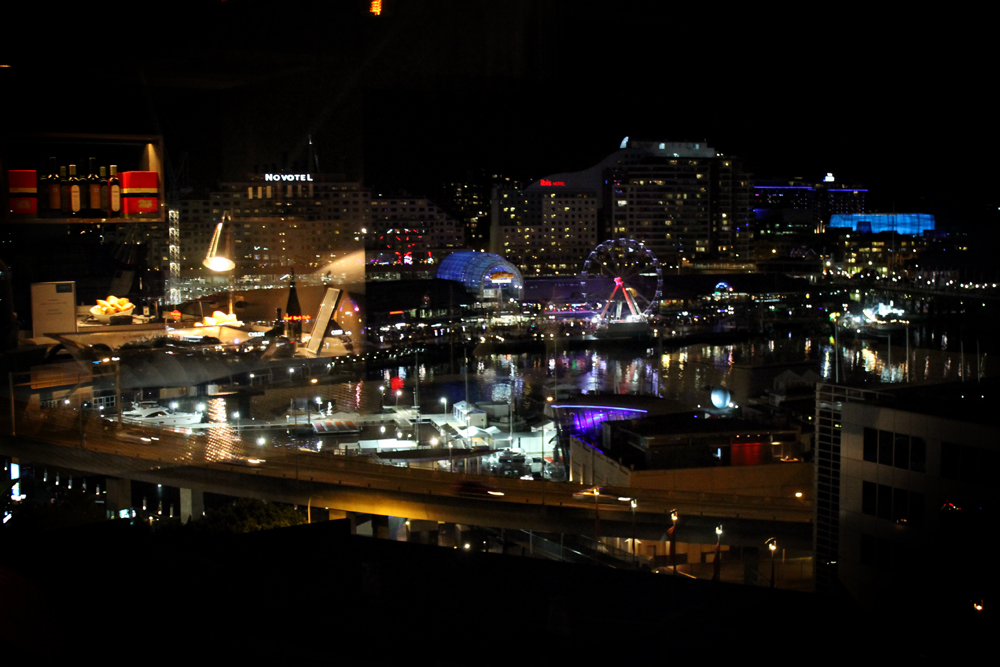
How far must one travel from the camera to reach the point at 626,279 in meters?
16.2

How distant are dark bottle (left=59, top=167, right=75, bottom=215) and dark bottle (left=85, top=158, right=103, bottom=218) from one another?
2.0 inches

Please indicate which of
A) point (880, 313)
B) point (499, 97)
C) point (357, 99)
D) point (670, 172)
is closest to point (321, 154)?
point (357, 99)

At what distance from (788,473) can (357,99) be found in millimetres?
3044

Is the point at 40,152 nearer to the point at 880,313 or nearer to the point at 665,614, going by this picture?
the point at 665,614

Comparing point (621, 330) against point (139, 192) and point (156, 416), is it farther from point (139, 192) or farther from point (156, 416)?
point (139, 192)

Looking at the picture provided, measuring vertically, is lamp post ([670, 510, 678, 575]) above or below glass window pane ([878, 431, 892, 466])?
below

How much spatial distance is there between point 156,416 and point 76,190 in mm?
2916

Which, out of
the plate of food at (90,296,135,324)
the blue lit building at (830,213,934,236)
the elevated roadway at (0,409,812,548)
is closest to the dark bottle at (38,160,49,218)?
the elevated roadway at (0,409,812,548)

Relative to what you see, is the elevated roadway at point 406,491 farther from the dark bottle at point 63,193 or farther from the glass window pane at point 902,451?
the dark bottle at point 63,193

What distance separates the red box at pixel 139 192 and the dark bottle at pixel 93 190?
64 millimetres

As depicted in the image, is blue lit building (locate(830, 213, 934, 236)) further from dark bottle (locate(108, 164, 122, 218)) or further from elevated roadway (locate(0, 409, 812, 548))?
dark bottle (locate(108, 164, 122, 218))

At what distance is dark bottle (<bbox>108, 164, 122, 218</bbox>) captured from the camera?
229cm

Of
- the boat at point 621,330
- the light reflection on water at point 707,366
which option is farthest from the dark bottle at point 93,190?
the boat at point 621,330

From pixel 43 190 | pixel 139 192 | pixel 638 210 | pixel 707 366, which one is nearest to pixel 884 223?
pixel 638 210
